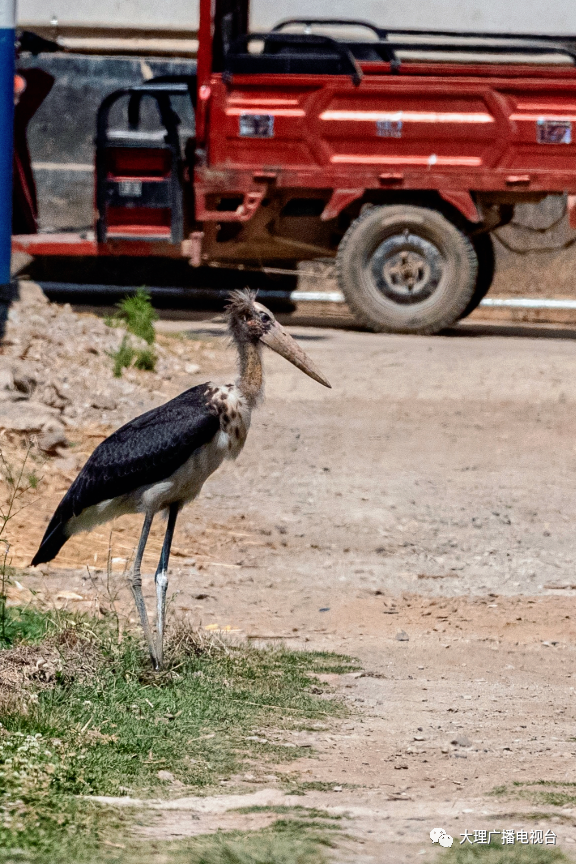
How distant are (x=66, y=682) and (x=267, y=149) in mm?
8901

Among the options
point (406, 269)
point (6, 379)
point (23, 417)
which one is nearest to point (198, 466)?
point (23, 417)

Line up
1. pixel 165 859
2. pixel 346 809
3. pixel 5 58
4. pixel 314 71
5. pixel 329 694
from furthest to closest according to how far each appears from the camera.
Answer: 1. pixel 314 71
2. pixel 5 58
3. pixel 329 694
4. pixel 346 809
5. pixel 165 859

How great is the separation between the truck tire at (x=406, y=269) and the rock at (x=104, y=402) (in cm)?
379

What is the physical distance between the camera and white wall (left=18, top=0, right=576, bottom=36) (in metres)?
15.9

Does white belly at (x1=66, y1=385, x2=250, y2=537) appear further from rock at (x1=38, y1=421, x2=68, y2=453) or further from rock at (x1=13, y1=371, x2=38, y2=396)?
rock at (x1=13, y1=371, x2=38, y2=396)

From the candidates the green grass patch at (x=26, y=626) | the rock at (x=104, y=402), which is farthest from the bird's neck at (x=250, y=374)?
the rock at (x=104, y=402)

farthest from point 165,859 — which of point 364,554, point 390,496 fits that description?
point 390,496

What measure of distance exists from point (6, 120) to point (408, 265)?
169 inches

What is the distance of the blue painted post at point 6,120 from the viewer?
1016 cm

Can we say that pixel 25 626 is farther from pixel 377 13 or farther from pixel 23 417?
pixel 377 13

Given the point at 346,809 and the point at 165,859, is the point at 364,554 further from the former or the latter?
the point at 165,859

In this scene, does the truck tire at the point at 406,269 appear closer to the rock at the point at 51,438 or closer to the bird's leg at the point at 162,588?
the rock at the point at 51,438

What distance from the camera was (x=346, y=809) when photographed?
12.6 ft

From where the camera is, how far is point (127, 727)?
4453mm
